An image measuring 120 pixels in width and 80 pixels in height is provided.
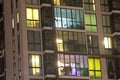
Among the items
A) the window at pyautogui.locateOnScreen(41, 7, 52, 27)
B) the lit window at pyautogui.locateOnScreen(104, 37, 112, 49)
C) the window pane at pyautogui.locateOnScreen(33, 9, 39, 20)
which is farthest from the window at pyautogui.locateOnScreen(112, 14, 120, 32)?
the window pane at pyautogui.locateOnScreen(33, 9, 39, 20)

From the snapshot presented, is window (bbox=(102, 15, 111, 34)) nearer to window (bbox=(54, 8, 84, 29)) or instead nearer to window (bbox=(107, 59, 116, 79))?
window (bbox=(54, 8, 84, 29))

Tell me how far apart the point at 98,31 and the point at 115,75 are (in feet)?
19.5

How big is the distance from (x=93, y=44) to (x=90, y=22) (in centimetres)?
290

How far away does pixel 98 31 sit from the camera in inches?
2189

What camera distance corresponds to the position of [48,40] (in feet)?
171

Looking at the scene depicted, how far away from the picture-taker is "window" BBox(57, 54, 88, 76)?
51878mm

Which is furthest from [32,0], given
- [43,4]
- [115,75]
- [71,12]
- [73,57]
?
[115,75]

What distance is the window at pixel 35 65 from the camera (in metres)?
51.2

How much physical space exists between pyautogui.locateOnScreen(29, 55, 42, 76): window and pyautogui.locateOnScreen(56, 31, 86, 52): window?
282 centimetres

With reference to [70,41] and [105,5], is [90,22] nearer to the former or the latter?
[105,5]

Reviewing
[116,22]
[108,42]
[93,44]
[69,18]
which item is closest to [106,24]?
[116,22]

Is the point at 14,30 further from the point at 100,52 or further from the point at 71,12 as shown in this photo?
the point at 100,52

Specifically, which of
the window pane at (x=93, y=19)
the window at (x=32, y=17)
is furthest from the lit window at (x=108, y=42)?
the window at (x=32, y=17)

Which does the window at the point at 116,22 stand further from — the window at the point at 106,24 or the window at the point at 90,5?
the window at the point at 90,5
